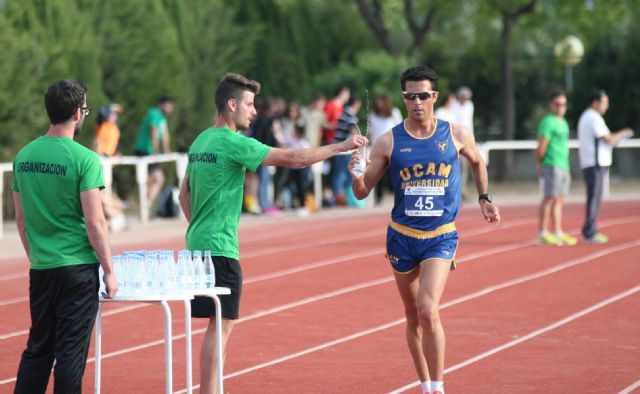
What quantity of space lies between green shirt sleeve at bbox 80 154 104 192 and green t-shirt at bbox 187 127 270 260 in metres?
0.71

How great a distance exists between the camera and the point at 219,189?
7.30 m

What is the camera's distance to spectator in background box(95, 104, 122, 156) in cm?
1911

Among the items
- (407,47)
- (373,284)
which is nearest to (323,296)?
(373,284)

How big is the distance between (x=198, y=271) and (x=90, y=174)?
757 millimetres

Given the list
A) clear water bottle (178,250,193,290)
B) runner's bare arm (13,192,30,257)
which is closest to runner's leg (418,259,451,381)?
clear water bottle (178,250,193,290)

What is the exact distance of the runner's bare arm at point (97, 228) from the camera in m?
6.70

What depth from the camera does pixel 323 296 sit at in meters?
13.2

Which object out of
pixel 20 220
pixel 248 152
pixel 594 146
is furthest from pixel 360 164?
pixel 594 146

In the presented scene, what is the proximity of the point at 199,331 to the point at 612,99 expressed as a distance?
86.1ft

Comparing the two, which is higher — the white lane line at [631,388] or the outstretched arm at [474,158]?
the outstretched arm at [474,158]

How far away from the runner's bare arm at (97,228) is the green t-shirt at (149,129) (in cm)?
1437

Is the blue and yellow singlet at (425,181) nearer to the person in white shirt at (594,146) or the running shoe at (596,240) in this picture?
the person in white shirt at (594,146)

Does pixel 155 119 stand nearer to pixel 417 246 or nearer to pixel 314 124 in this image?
pixel 314 124

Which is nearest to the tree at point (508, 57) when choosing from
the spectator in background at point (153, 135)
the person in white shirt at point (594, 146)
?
the spectator in background at point (153, 135)
